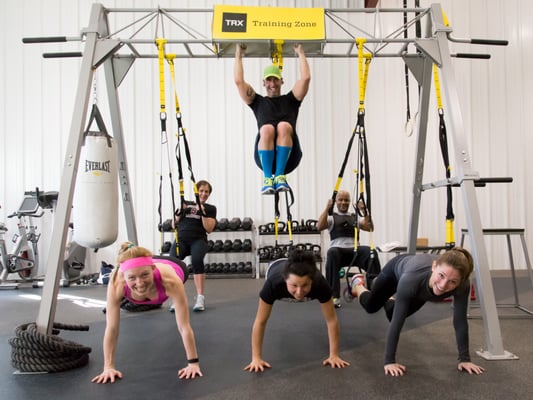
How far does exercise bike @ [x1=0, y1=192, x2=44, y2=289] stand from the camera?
18.6ft

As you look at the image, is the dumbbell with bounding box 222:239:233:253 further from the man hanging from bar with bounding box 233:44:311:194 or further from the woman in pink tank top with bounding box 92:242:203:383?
the woman in pink tank top with bounding box 92:242:203:383

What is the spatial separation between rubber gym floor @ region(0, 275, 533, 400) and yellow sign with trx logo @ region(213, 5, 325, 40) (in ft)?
7.62

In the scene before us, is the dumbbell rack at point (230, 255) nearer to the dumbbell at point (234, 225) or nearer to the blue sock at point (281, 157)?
the dumbbell at point (234, 225)

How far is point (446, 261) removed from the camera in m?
2.09

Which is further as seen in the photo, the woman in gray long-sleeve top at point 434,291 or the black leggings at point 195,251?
the black leggings at point 195,251

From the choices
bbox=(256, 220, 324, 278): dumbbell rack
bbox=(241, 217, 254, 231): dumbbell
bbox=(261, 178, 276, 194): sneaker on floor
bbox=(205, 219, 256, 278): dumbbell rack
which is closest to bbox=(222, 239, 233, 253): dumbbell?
bbox=(205, 219, 256, 278): dumbbell rack

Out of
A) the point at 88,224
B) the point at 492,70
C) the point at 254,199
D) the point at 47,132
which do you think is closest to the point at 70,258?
the point at 47,132

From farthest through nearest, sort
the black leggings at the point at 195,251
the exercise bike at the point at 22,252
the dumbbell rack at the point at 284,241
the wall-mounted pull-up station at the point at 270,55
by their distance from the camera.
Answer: the dumbbell rack at the point at 284,241
the exercise bike at the point at 22,252
the black leggings at the point at 195,251
the wall-mounted pull-up station at the point at 270,55

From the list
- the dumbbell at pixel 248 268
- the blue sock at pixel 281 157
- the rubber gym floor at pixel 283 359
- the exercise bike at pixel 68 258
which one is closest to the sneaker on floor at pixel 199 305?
the rubber gym floor at pixel 283 359

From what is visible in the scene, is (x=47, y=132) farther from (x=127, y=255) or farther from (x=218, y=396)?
(x=218, y=396)

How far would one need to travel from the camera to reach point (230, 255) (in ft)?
21.6

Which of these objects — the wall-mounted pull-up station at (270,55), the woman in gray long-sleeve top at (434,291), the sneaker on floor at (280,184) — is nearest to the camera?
the woman in gray long-sleeve top at (434,291)

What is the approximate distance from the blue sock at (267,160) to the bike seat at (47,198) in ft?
13.8

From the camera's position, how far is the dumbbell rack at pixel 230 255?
20.3 feet
